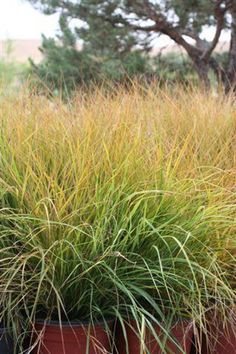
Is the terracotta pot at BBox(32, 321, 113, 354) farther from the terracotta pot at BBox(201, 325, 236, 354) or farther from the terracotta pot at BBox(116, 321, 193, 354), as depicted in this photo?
the terracotta pot at BBox(201, 325, 236, 354)

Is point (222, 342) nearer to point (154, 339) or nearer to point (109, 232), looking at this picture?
point (154, 339)

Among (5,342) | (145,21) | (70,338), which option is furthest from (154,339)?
(145,21)

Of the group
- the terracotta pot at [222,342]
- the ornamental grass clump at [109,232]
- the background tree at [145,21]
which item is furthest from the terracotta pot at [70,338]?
the background tree at [145,21]

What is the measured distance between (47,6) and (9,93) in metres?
3.18

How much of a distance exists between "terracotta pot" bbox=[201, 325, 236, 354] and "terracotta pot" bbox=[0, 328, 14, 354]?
45 cm

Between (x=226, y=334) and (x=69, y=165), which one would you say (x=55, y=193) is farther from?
(x=226, y=334)

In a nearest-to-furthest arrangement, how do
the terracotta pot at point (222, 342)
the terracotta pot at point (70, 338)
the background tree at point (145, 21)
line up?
the terracotta pot at point (70, 338) < the terracotta pot at point (222, 342) < the background tree at point (145, 21)

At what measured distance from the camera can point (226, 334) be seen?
1.24 meters

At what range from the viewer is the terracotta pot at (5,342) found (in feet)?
3.60

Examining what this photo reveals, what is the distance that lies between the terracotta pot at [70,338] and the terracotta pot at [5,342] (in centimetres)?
6

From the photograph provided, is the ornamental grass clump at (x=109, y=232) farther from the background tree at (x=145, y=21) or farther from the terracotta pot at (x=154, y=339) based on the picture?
the background tree at (x=145, y=21)

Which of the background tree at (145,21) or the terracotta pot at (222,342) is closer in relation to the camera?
the terracotta pot at (222,342)

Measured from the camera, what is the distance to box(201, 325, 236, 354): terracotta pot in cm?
123

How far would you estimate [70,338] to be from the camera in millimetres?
1095
